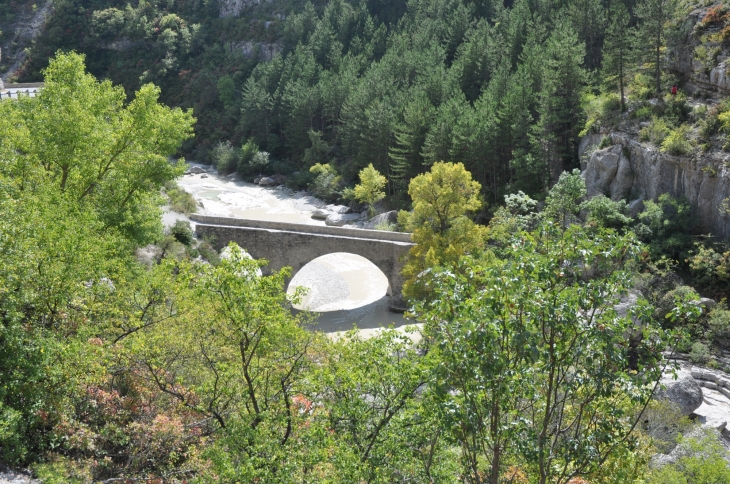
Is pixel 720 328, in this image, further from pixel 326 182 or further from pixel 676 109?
pixel 326 182

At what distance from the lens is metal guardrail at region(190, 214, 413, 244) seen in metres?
34.8

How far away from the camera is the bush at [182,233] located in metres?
33.8

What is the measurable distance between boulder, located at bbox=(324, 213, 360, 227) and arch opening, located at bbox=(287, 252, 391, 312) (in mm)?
4215

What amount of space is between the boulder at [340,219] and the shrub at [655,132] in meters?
21.6

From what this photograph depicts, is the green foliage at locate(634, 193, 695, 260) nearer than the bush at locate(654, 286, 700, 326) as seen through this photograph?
No

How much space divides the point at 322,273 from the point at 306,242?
18.3 feet

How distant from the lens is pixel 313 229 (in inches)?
1391

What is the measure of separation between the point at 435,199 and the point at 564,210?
285 inches

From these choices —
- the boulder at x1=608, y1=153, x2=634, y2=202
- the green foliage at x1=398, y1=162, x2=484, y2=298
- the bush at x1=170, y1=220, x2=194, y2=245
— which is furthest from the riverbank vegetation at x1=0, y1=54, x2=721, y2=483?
the boulder at x1=608, y1=153, x2=634, y2=202

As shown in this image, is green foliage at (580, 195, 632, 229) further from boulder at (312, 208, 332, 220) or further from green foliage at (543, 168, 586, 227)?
boulder at (312, 208, 332, 220)

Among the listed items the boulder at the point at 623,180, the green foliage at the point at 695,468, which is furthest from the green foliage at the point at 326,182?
the green foliage at the point at 695,468

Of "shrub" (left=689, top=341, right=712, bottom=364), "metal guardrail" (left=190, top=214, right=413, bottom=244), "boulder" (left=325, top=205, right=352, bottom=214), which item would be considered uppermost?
"metal guardrail" (left=190, top=214, right=413, bottom=244)

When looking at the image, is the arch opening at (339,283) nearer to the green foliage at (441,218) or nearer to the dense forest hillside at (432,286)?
the dense forest hillside at (432,286)

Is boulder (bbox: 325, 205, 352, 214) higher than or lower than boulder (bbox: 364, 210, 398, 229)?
lower
